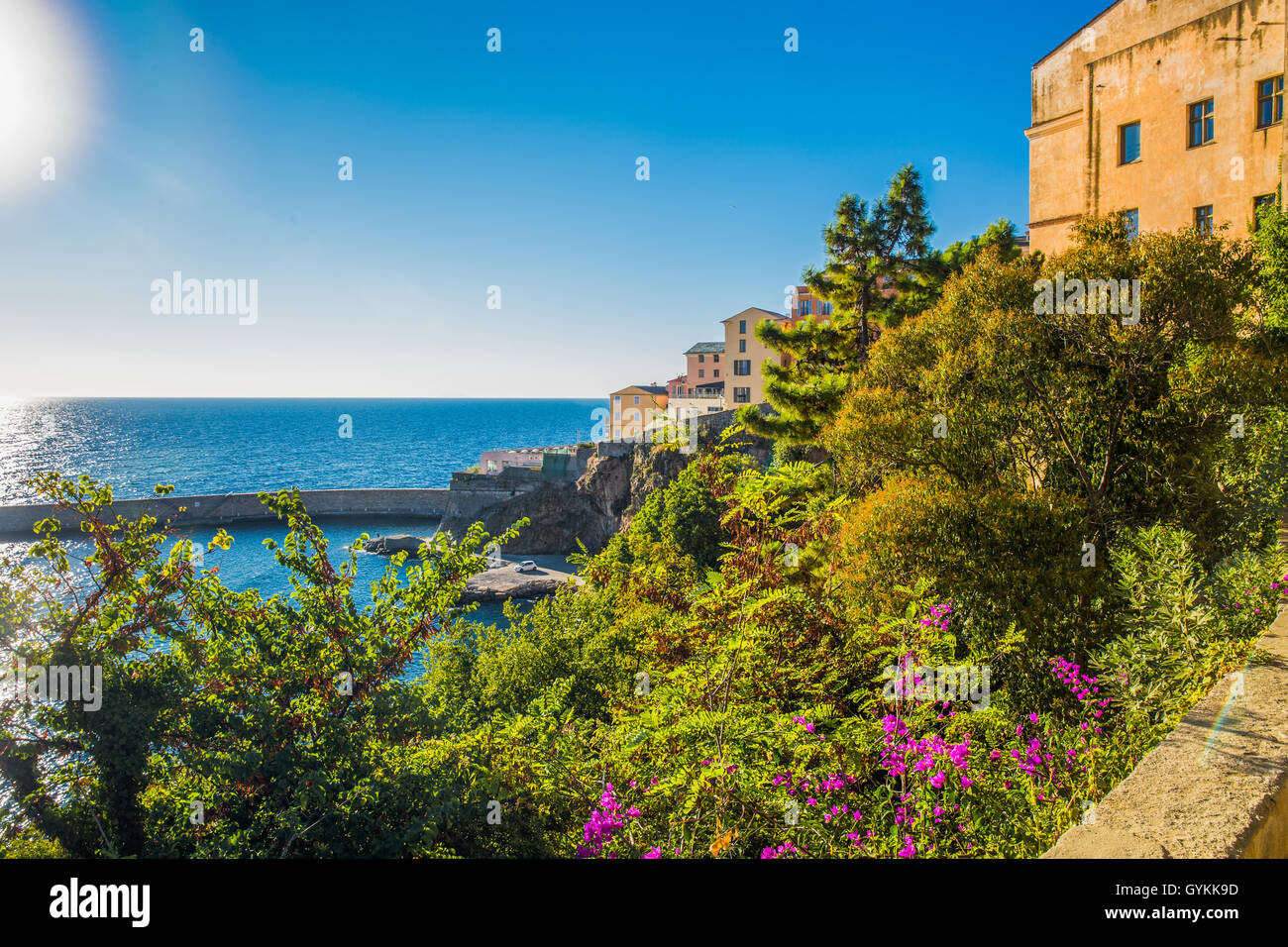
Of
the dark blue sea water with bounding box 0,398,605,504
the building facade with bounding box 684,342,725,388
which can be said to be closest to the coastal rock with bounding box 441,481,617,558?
the building facade with bounding box 684,342,725,388

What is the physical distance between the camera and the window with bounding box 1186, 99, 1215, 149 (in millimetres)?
21547

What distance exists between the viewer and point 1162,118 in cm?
2261

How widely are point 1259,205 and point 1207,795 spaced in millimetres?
23517

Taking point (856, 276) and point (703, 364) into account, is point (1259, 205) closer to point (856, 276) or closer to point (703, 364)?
point (856, 276)

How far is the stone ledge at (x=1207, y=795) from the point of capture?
10.6 ft

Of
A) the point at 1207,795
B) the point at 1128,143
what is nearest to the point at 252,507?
the point at 1128,143

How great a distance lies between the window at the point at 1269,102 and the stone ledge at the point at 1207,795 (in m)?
23.7

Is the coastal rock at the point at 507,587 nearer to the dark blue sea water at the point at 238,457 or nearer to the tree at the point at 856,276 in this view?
the tree at the point at 856,276

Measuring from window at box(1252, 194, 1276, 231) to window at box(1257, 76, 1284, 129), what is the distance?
2018mm

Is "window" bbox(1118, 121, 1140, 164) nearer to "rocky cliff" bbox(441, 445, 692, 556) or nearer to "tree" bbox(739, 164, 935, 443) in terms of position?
"tree" bbox(739, 164, 935, 443)
